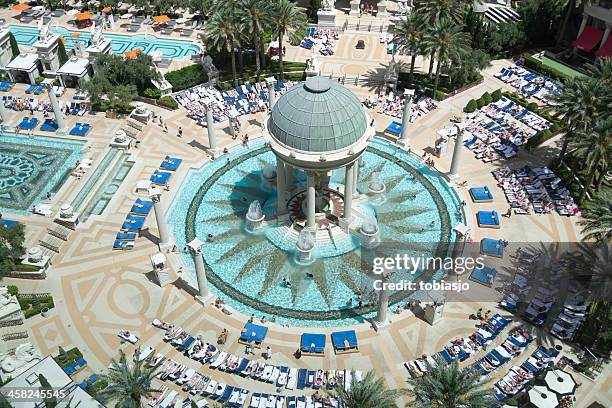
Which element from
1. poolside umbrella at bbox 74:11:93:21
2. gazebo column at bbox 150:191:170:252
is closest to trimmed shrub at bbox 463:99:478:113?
gazebo column at bbox 150:191:170:252

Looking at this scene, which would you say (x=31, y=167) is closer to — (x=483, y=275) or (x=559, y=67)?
(x=483, y=275)

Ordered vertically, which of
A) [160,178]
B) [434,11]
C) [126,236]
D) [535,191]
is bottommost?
[126,236]

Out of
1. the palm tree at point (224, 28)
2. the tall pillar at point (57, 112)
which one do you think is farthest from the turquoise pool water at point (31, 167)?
the palm tree at point (224, 28)

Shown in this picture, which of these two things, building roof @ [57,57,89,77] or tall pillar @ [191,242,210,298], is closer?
tall pillar @ [191,242,210,298]

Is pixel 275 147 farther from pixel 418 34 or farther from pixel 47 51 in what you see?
pixel 47 51

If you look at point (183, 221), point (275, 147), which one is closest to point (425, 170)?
point (275, 147)

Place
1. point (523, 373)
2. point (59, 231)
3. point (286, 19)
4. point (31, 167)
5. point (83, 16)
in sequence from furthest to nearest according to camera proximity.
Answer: point (83, 16)
point (286, 19)
point (31, 167)
point (59, 231)
point (523, 373)

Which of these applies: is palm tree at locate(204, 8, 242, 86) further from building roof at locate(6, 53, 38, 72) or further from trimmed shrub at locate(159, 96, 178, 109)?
building roof at locate(6, 53, 38, 72)

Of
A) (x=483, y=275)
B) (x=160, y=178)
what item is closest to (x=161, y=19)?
(x=160, y=178)
